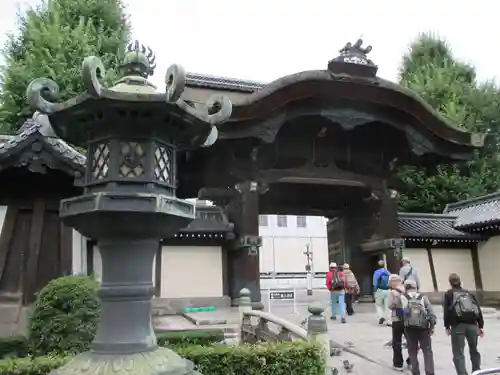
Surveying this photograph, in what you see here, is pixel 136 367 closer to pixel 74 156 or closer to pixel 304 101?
pixel 74 156

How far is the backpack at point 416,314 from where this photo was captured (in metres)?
6.76

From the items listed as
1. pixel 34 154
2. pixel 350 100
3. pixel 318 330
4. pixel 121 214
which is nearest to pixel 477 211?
pixel 350 100

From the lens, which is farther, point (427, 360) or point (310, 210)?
point (310, 210)

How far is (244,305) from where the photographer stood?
10047 millimetres

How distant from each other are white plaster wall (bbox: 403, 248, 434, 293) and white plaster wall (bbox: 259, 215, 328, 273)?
821 inches

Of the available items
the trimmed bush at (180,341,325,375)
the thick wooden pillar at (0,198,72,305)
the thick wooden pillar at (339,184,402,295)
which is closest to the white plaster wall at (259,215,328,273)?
the thick wooden pillar at (339,184,402,295)

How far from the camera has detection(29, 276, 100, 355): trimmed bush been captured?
21.5ft

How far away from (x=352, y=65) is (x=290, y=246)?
87.8ft

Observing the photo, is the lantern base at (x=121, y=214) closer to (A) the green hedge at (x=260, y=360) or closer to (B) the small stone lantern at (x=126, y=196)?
(B) the small stone lantern at (x=126, y=196)

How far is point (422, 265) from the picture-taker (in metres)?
17.5

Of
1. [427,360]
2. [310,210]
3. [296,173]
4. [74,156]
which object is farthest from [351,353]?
[310,210]

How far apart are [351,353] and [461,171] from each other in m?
19.0

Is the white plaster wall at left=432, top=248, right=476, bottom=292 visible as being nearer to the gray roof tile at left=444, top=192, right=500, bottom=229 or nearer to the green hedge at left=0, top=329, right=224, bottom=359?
the gray roof tile at left=444, top=192, right=500, bottom=229

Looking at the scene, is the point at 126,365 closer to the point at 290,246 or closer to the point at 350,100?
the point at 350,100
